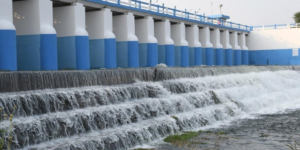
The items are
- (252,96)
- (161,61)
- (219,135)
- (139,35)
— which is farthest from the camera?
(161,61)

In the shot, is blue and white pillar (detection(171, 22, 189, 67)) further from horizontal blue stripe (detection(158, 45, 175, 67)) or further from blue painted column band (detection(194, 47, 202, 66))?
blue painted column band (detection(194, 47, 202, 66))

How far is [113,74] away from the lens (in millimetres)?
15352

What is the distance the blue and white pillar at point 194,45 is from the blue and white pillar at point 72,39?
15.5 meters

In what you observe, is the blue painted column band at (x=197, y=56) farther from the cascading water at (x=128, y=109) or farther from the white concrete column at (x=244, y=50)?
the cascading water at (x=128, y=109)

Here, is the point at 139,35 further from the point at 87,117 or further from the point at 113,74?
the point at 87,117

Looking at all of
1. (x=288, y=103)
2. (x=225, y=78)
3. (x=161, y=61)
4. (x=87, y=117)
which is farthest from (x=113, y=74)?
(x=161, y=61)

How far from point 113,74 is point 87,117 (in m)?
4.09

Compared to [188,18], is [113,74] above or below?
below

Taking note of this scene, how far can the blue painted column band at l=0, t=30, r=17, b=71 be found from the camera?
16.0 m

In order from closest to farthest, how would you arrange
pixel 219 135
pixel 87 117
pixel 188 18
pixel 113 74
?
pixel 87 117
pixel 219 135
pixel 113 74
pixel 188 18

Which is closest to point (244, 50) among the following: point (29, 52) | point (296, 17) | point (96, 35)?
point (96, 35)

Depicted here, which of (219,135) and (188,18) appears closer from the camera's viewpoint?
(219,135)

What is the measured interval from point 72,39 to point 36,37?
2.62 metres

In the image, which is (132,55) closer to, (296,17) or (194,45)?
(194,45)
